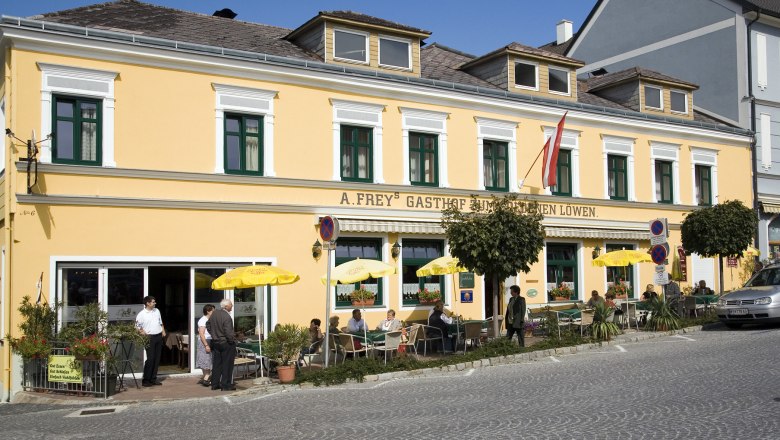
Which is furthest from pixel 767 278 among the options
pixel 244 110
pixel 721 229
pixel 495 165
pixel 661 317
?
pixel 244 110

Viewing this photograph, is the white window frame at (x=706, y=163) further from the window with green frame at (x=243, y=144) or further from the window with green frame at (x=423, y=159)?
the window with green frame at (x=243, y=144)

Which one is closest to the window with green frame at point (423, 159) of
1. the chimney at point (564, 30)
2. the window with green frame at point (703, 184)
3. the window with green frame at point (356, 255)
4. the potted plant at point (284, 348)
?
the window with green frame at point (356, 255)

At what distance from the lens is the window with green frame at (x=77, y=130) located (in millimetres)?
17812

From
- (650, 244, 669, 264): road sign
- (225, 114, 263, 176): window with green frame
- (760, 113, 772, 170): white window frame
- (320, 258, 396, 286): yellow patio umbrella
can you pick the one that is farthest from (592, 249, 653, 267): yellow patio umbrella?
(225, 114, 263, 176): window with green frame

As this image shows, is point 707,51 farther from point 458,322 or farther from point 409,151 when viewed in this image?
point 458,322

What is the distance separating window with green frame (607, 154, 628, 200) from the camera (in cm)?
2764

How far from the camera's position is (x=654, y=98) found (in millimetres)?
30094

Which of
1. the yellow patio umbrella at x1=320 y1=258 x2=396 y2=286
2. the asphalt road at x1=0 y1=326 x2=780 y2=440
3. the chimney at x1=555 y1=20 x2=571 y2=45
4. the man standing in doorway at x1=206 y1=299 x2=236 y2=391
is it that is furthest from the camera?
the chimney at x1=555 y1=20 x2=571 y2=45

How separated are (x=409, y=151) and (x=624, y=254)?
286 inches

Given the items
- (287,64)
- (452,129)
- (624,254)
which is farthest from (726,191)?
(287,64)

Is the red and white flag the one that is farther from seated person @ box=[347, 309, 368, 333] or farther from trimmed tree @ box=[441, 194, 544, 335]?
seated person @ box=[347, 309, 368, 333]

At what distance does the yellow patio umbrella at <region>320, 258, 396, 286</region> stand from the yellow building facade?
232cm

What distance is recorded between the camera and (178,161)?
19.2m

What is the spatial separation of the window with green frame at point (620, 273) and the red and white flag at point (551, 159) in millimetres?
3695
